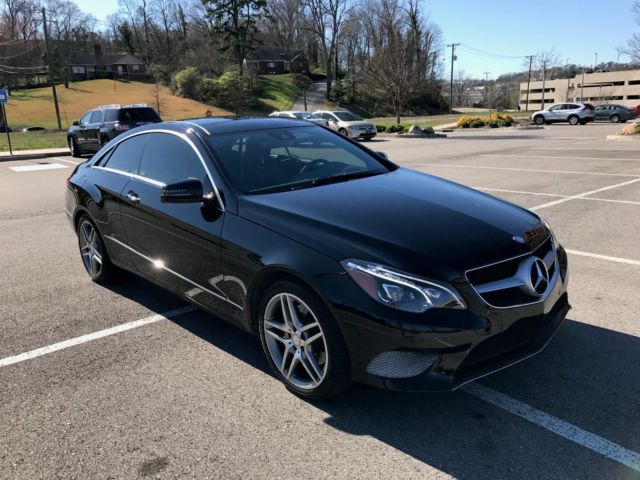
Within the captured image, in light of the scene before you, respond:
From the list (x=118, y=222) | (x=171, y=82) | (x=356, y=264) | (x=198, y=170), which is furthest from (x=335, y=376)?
(x=171, y=82)

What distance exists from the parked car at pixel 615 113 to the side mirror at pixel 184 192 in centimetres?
4556

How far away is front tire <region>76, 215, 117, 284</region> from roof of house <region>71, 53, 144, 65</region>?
326ft

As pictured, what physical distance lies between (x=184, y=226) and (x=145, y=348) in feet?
3.10

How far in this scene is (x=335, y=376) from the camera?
111 inches

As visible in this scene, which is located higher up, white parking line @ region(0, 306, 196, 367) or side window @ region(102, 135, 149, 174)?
side window @ region(102, 135, 149, 174)

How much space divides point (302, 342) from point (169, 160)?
1.95 meters

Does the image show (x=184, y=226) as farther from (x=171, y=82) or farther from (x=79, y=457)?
(x=171, y=82)

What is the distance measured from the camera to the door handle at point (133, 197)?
420cm

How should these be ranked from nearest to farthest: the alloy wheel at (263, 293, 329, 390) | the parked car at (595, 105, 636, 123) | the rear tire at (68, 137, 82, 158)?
1. the alloy wheel at (263, 293, 329, 390)
2. the rear tire at (68, 137, 82, 158)
3. the parked car at (595, 105, 636, 123)

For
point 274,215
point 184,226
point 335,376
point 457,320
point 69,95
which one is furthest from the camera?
point 69,95

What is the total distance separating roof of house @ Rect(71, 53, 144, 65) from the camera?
9285cm

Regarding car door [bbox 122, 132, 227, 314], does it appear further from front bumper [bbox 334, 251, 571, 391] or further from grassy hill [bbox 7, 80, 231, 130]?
grassy hill [bbox 7, 80, 231, 130]

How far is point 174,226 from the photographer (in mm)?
3775

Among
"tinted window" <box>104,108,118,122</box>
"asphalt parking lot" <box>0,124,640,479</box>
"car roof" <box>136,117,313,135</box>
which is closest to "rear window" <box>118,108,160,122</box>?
"tinted window" <box>104,108,118,122</box>
